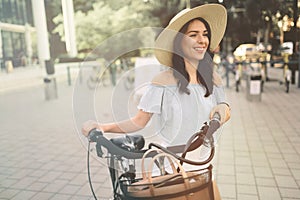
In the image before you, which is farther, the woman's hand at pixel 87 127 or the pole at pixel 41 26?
the pole at pixel 41 26

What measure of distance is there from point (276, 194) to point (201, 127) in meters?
1.72

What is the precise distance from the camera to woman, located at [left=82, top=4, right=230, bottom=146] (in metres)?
1.44

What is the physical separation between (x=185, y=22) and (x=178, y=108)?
413mm

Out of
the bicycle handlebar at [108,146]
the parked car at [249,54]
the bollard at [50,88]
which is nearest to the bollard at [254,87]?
the parked car at [249,54]

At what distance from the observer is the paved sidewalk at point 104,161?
2.84 metres

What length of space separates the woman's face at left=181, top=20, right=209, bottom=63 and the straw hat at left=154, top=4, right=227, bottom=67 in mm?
43

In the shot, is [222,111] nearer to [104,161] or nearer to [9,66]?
[104,161]

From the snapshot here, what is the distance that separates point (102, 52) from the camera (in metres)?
1.50

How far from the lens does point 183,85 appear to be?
144 cm

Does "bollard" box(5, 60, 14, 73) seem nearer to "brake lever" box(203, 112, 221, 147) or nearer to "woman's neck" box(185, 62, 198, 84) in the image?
"woman's neck" box(185, 62, 198, 84)

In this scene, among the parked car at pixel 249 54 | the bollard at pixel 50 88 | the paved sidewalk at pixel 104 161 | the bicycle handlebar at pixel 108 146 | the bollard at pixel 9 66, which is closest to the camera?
the bicycle handlebar at pixel 108 146

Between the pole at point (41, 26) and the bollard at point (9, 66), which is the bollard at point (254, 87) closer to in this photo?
the pole at point (41, 26)

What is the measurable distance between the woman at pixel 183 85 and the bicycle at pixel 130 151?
3.7 inches

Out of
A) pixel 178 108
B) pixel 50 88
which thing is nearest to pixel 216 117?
pixel 178 108
